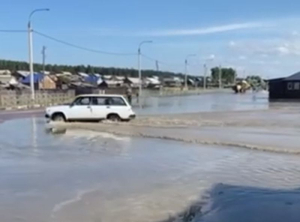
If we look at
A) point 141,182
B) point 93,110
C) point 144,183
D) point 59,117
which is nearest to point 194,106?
point 93,110

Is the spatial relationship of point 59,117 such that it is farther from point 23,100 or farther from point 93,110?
point 23,100

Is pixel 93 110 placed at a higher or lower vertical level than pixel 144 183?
higher

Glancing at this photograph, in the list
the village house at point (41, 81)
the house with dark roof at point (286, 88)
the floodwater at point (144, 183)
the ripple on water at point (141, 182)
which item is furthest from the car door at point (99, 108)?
the village house at point (41, 81)

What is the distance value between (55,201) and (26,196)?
2.52 ft

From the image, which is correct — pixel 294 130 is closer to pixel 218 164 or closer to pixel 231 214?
pixel 218 164

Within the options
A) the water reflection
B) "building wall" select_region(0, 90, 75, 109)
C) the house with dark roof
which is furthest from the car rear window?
the house with dark roof

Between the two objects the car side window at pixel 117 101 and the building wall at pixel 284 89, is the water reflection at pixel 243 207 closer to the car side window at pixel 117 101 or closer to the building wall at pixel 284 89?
the car side window at pixel 117 101

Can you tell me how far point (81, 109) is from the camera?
3052cm

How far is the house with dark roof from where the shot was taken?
266 ft

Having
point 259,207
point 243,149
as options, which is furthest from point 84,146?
point 259,207

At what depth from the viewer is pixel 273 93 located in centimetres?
8525

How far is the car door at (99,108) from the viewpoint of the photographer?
3059 centimetres

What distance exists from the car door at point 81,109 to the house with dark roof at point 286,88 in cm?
5514

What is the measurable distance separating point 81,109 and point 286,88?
189ft
